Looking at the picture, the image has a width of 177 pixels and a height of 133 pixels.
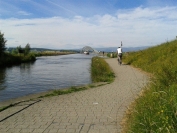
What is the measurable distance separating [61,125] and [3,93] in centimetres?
769

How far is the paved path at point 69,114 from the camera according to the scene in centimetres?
540

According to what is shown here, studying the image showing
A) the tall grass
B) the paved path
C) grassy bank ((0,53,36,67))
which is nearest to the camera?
the paved path

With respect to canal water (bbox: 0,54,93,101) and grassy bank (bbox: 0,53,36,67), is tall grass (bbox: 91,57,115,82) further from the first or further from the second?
grassy bank (bbox: 0,53,36,67)

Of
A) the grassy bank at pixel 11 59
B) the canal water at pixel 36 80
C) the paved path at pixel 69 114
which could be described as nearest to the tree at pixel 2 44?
the grassy bank at pixel 11 59

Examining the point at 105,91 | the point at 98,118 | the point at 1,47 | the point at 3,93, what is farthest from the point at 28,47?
the point at 98,118

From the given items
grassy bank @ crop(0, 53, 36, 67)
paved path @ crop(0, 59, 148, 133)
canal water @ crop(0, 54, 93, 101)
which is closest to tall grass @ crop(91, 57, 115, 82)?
canal water @ crop(0, 54, 93, 101)

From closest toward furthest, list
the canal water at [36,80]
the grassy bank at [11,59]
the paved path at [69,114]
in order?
1. the paved path at [69,114]
2. the canal water at [36,80]
3. the grassy bank at [11,59]

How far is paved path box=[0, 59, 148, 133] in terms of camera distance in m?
5.40

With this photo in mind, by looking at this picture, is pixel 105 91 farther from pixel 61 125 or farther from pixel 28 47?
pixel 28 47

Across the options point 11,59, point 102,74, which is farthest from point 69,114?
point 11,59

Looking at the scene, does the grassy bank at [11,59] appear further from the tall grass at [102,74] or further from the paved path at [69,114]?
the paved path at [69,114]

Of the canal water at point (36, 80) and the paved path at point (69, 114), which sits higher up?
the paved path at point (69, 114)

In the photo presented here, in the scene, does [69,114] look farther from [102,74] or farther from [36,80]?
[36,80]

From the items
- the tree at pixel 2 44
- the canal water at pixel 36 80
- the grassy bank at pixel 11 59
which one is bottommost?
the canal water at pixel 36 80
